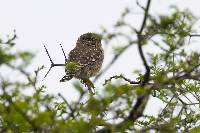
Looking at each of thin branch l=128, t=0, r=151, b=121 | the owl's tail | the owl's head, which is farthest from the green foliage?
the owl's head

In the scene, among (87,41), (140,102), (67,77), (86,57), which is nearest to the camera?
(140,102)

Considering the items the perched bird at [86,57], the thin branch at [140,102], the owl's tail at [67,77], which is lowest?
the thin branch at [140,102]

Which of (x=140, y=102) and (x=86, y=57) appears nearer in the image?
(x=140, y=102)

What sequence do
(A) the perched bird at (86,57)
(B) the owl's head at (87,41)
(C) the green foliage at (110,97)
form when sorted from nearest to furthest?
(C) the green foliage at (110,97) → (A) the perched bird at (86,57) → (B) the owl's head at (87,41)

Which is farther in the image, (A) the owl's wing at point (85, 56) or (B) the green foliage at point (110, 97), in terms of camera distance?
(A) the owl's wing at point (85, 56)

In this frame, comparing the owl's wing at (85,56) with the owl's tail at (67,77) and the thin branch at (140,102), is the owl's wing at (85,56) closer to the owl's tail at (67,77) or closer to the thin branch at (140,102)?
the owl's tail at (67,77)

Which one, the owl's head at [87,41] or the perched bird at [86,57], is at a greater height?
the owl's head at [87,41]

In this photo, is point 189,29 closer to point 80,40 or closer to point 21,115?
→ point 21,115

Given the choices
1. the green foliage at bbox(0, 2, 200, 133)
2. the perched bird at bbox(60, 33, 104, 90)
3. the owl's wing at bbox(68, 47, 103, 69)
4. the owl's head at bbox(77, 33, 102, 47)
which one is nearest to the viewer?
the green foliage at bbox(0, 2, 200, 133)

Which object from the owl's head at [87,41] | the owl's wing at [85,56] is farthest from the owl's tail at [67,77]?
the owl's head at [87,41]

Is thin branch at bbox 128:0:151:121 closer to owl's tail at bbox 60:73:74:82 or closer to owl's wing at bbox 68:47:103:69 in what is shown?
owl's tail at bbox 60:73:74:82

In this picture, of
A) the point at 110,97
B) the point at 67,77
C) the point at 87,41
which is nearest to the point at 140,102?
the point at 110,97

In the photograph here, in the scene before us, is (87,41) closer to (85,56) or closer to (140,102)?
(85,56)

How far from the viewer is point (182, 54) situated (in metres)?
4.56
